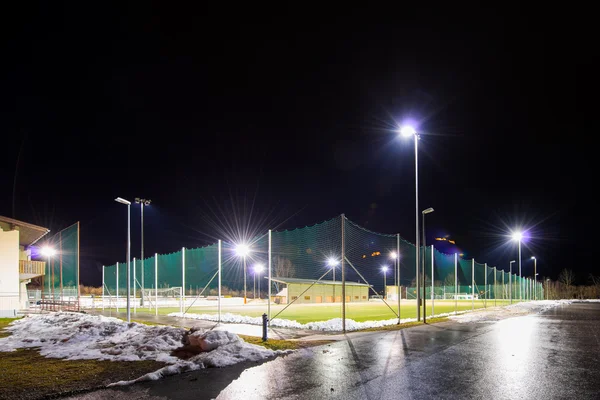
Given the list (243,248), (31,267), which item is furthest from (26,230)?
(243,248)

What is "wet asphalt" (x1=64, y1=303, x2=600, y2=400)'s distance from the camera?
6.62 metres

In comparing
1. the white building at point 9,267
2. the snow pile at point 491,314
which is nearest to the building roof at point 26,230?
the white building at point 9,267

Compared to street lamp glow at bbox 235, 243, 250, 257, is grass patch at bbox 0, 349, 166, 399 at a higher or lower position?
lower

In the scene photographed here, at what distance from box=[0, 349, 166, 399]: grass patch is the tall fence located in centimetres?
628

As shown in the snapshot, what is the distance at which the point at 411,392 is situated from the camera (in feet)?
21.8

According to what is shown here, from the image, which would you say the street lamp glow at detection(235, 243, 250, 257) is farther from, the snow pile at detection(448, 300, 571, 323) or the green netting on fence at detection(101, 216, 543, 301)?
the snow pile at detection(448, 300, 571, 323)

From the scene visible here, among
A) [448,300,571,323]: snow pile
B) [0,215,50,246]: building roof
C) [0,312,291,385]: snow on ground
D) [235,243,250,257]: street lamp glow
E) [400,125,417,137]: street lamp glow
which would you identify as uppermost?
[400,125,417,137]: street lamp glow

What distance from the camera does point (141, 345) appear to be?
10055 millimetres

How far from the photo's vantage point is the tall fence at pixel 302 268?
779 inches

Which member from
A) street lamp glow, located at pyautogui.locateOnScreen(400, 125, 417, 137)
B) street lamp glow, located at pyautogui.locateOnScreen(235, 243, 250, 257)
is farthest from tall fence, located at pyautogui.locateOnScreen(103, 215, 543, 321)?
street lamp glow, located at pyautogui.locateOnScreen(400, 125, 417, 137)

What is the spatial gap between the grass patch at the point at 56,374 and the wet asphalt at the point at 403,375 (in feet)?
2.29

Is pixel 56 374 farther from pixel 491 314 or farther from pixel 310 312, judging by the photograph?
pixel 491 314

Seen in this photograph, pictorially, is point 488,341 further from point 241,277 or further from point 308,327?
point 241,277

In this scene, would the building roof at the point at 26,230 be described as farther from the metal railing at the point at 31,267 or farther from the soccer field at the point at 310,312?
the soccer field at the point at 310,312
